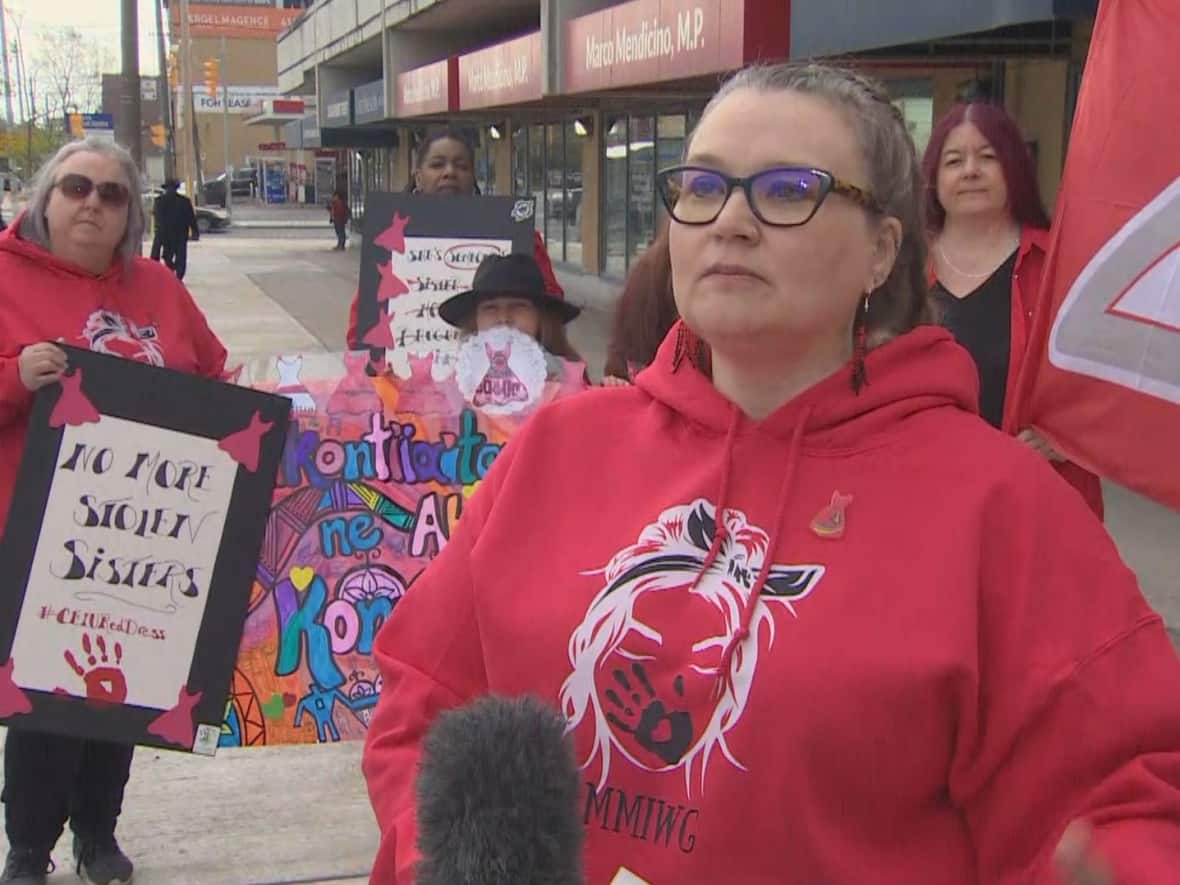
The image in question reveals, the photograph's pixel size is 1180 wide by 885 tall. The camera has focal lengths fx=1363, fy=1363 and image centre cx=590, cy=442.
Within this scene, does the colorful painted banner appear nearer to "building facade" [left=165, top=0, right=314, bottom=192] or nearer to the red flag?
the red flag

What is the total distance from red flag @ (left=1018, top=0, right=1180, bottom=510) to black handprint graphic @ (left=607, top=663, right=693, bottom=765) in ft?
4.95

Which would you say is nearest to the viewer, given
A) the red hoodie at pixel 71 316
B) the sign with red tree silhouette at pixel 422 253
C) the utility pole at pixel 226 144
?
the red hoodie at pixel 71 316

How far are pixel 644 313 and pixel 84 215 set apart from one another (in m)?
1.41

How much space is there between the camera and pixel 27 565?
323 cm

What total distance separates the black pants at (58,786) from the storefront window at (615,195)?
606 inches

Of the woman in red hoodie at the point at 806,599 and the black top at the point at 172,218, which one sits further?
the black top at the point at 172,218

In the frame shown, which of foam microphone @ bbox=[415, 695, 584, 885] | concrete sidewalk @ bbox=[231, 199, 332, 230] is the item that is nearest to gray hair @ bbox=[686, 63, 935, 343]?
foam microphone @ bbox=[415, 695, 584, 885]

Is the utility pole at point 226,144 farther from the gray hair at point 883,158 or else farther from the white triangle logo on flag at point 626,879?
the white triangle logo on flag at point 626,879

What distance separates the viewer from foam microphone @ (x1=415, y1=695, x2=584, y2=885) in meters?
1.23

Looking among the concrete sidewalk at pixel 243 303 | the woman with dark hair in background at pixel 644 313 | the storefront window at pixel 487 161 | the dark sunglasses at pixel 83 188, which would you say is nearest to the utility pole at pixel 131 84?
the concrete sidewalk at pixel 243 303

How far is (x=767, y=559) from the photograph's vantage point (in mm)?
1516

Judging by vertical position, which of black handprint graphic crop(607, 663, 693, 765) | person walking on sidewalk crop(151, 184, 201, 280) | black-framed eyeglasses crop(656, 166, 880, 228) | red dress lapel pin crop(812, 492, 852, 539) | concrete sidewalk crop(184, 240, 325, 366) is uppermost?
black-framed eyeglasses crop(656, 166, 880, 228)

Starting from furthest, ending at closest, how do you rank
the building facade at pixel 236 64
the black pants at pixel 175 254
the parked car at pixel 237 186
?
1. the building facade at pixel 236 64
2. the parked car at pixel 237 186
3. the black pants at pixel 175 254

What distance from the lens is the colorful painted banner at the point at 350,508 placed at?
11.3 ft
